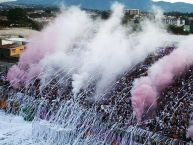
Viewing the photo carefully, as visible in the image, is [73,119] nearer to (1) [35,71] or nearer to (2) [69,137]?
(2) [69,137]

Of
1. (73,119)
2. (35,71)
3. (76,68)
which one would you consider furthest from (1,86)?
(73,119)

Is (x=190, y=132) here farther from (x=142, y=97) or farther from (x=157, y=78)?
(x=157, y=78)

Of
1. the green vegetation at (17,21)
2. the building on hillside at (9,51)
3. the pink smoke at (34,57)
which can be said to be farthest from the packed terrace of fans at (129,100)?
Answer: the green vegetation at (17,21)

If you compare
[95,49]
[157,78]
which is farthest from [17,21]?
[157,78]

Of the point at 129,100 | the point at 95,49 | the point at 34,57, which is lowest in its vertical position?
the point at 129,100

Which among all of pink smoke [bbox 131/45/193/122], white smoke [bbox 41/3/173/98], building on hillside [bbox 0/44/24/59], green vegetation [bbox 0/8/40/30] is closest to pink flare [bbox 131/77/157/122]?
pink smoke [bbox 131/45/193/122]

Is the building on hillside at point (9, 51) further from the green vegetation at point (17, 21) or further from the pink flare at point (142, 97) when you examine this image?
the green vegetation at point (17, 21)
